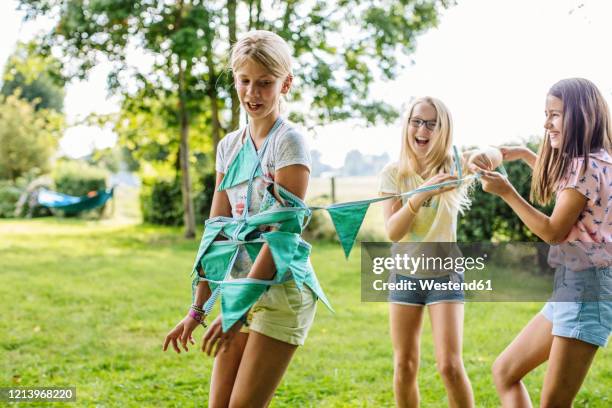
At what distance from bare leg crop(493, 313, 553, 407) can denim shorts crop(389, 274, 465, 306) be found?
349mm

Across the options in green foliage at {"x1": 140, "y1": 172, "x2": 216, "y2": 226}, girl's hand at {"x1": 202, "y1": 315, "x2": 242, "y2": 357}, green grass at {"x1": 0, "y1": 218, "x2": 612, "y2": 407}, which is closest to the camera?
girl's hand at {"x1": 202, "y1": 315, "x2": 242, "y2": 357}

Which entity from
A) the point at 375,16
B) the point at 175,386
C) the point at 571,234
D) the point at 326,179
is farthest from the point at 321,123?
the point at 571,234

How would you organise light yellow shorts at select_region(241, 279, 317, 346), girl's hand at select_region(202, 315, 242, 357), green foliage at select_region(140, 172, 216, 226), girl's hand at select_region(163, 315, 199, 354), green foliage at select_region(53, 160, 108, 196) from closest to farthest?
girl's hand at select_region(202, 315, 242, 357) < light yellow shorts at select_region(241, 279, 317, 346) < girl's hand at select_region(163, 315, 199, 354) < green foliage at select_region(140, 172, 216, 226) < green foliage at select_region(53, 160, 108, 196)

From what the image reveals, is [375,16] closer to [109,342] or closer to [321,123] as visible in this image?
[321,123]

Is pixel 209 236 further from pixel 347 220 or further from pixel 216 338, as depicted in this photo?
pixel 347 220

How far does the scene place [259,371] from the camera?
222 cm

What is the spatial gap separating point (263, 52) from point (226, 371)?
1.15m

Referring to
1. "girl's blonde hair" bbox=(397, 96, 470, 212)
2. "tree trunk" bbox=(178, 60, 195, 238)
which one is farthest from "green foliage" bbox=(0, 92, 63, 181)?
"girl's blonde hair" bbox=(397, 96, 470, 212)

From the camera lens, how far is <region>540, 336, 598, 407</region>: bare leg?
2379 millimetres

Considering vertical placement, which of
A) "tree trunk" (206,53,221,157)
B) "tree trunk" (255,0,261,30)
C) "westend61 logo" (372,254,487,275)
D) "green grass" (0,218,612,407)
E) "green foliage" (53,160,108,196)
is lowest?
"green grass" (0,218,612,407)

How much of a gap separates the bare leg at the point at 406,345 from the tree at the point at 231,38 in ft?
31.7

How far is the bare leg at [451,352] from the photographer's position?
2.85 m

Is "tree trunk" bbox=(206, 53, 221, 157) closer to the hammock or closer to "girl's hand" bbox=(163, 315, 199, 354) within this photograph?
the hammock

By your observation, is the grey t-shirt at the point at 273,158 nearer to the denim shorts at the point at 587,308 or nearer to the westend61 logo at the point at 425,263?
the westend61 logo at the point at 425,263
